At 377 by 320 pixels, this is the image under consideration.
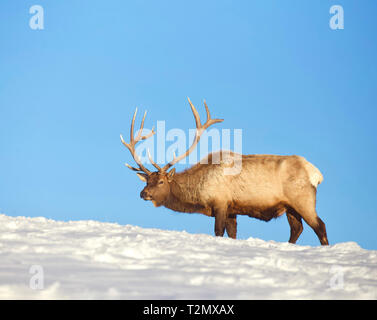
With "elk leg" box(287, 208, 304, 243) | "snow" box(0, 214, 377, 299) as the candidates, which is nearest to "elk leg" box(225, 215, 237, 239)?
"elk leg" box(287, 208, 304, 243)

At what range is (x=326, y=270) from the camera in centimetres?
539

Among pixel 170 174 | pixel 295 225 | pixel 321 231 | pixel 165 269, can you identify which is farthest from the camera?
pixel 170 174

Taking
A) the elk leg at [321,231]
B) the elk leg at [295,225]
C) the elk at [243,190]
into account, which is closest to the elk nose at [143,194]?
the elk at [243,190]

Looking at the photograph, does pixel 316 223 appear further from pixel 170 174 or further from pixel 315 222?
pixel 170 174

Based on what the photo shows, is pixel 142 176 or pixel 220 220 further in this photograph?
pixel 142 176

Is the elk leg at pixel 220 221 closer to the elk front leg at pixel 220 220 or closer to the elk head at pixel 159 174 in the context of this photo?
the elk front leg at pixel 220 220

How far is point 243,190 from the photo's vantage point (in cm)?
1127

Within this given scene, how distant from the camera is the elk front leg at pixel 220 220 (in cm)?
1075

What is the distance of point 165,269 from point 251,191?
21.2 feet

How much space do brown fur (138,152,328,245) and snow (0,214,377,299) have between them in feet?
12.0

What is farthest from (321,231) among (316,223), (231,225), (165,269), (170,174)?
(165,269)
